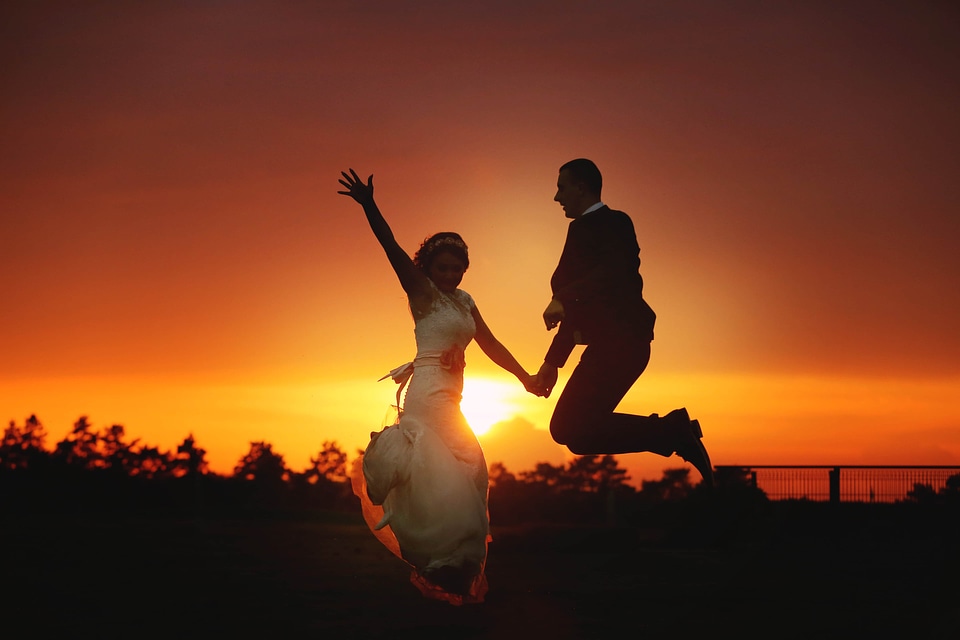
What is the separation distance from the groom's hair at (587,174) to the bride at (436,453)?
1.87 m

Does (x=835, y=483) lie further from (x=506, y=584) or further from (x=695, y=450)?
(x=695, y=450)

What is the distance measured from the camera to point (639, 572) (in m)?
13.3

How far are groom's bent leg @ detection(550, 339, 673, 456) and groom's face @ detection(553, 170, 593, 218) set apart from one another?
99 cm

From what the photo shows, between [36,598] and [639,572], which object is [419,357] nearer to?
[36,598]

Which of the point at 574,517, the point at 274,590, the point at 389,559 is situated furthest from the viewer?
the point at 574,517

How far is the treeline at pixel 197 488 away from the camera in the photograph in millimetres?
26906

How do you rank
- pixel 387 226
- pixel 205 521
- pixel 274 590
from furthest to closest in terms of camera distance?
pixel 205 521
pixel 274 590
pixel 387 226

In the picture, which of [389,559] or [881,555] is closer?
[389,559]

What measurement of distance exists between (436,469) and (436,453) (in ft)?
0.43

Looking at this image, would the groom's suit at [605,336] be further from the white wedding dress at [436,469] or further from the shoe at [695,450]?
the white wedding dress at [436,469]

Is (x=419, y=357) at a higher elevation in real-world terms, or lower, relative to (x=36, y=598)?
higher

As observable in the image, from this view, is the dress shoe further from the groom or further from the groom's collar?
the groom's collar

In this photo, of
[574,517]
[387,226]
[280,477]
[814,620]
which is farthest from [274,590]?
[280,477]

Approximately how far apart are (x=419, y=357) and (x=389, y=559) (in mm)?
5994
